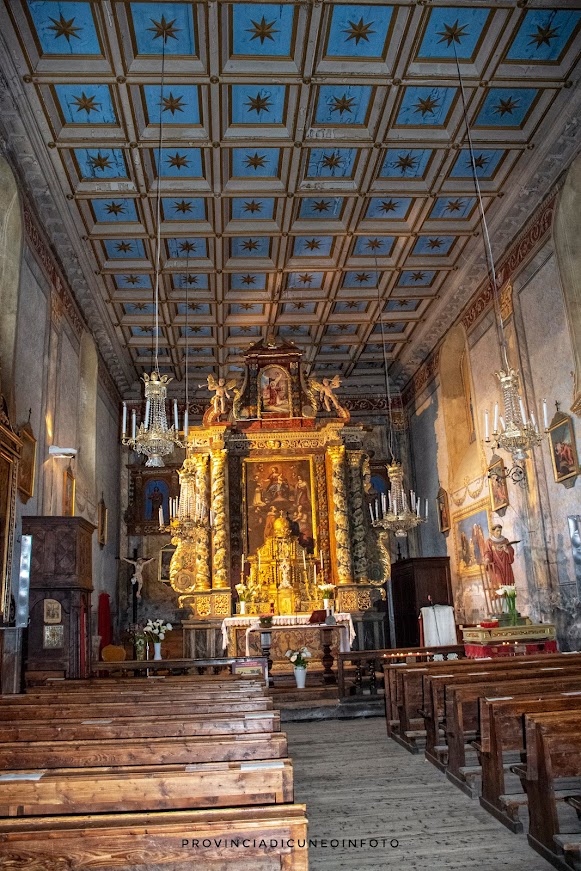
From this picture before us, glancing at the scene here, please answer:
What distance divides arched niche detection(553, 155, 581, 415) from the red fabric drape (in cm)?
1150

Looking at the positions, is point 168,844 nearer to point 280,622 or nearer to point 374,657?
point 374,657

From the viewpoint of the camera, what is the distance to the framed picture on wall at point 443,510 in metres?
18.4

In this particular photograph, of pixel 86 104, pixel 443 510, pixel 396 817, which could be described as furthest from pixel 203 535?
pixel 396 817

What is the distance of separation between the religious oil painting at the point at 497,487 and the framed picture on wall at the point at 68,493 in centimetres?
822

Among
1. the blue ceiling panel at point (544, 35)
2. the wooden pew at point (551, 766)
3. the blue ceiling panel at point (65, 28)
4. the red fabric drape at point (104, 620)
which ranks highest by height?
the blue ceiling panel at point (544, 35)

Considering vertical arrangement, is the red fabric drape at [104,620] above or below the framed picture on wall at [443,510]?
below

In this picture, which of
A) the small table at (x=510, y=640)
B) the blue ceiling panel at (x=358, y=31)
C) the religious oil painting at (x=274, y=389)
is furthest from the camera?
the religious oil painting at (x=274, y=389)

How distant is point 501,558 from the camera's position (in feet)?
43.8

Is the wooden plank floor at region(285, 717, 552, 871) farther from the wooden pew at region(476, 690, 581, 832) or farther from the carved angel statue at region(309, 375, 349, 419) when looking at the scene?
the carved angel statue at region(309, 375, 349, 419)

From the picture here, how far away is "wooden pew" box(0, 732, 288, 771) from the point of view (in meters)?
3.59

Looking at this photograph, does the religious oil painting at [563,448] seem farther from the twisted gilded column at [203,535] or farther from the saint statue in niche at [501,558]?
the twisted gilded column at [203,535]

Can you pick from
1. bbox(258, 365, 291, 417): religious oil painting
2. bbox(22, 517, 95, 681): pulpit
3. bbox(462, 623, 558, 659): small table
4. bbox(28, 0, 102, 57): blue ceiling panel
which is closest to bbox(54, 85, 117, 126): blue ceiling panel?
bbox(28, 0, 102, 57): blue ceiling panel

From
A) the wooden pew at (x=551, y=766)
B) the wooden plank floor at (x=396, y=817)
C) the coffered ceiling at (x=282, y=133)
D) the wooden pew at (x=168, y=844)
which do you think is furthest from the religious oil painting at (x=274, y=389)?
the wooden pew at (x=168, y=844)

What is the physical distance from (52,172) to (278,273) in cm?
551
